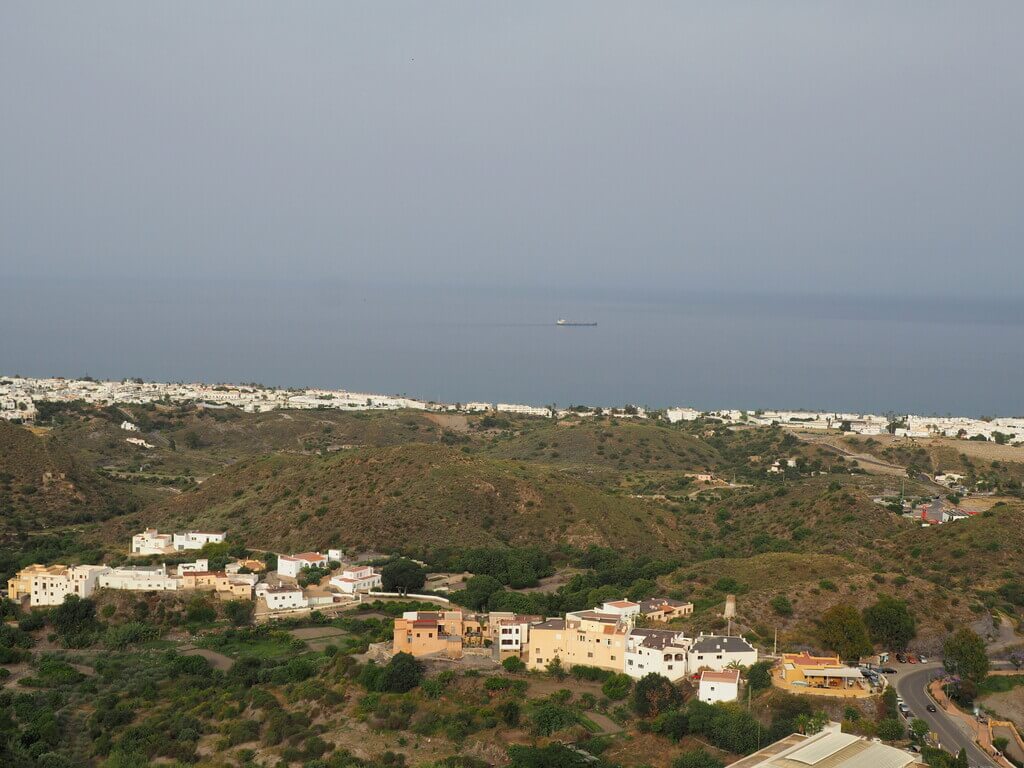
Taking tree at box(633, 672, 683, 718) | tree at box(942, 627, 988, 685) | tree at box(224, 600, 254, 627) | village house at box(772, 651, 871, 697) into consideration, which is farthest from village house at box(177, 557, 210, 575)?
tree at box(942, 627, 988, 685)

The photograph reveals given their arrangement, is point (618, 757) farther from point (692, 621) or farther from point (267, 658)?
point (267, 658)

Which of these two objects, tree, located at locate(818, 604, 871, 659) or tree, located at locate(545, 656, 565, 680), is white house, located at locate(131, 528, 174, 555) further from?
tree, located at locate(818, 604, 871, 659)

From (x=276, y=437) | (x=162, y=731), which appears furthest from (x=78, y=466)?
(x=162, y=731)

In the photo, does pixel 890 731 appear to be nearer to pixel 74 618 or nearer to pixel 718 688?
pixel 718 688

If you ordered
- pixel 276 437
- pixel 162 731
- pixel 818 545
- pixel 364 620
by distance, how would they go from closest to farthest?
pixel 162 731, pixel 364 620, pixel 818 545, pixel 276 437

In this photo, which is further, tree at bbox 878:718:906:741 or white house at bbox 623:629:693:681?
white house at bbox 623:629:693:681

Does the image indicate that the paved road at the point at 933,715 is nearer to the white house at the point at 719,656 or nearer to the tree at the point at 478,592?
the white house at the point at 719,656

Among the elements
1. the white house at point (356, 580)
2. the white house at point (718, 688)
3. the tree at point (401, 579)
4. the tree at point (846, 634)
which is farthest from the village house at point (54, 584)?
the tree at point (846, 634)
